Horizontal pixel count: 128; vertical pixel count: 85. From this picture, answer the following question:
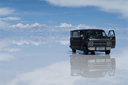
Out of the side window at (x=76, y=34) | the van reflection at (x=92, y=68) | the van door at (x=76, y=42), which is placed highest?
the side window at (x=76, y=34)

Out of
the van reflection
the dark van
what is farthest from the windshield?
the van reflection

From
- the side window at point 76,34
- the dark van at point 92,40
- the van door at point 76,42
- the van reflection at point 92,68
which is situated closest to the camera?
the van reflection at point 92,68

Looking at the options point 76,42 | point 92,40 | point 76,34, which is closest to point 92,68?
point 92,40

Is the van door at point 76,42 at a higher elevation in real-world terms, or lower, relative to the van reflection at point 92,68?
higher

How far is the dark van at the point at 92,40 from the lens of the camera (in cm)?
1992

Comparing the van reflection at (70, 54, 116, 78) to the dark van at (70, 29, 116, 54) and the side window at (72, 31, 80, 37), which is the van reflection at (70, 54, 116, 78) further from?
the side window at (72, 31, 80, 37)

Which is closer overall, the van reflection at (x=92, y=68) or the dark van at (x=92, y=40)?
the van reflection at (x=92, y=68)

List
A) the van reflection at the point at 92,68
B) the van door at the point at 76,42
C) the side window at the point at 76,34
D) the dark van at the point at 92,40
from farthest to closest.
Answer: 1. the side window at the point at 76,34
2. the van door at the point at 76,42
3. the dark van at the point at 92,40
4. the van reflection at the point at 92,68

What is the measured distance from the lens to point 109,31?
21750 millimetres

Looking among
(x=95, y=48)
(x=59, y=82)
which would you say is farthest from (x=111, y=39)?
(x=59, y=82)

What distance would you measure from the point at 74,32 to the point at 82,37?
5.99 ft

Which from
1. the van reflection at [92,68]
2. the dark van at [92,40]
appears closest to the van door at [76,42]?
the dark van at [92,40]

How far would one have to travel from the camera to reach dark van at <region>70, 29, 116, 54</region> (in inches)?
784

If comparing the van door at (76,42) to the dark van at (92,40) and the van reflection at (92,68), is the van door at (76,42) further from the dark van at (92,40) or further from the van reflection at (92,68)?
the van reflection at (92,68)
